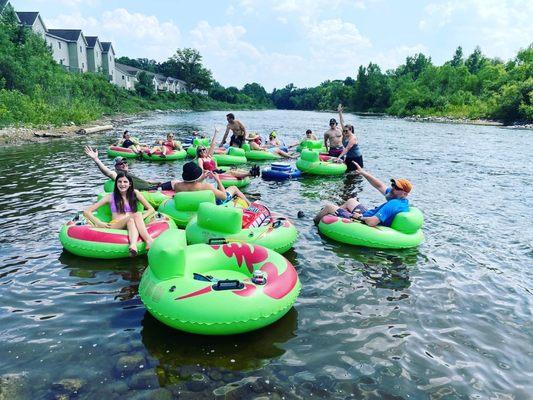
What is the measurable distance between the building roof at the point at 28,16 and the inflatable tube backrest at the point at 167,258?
4529 centimetres

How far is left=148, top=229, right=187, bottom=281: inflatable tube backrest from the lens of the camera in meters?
4.30

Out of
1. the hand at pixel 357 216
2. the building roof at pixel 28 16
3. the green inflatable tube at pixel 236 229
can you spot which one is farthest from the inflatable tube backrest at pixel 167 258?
the building roof at pixel 28 16

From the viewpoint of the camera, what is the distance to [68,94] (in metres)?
28.3

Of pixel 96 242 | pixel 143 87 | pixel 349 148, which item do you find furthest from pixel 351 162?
pixel 143 87

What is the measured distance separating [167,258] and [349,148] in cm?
891

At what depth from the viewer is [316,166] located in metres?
12.5

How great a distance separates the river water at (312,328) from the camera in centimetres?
367

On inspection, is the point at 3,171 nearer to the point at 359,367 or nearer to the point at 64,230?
the point at 64,230

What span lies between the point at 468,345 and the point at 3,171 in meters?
12.8

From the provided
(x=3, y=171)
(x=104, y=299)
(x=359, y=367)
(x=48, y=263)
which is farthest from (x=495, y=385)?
(x=3, y=171)

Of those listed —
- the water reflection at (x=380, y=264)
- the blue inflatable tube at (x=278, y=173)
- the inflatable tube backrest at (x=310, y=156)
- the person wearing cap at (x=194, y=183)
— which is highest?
the person wearing cap at (x=194, y=183)

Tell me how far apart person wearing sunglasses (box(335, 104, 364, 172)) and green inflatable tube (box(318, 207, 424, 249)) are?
5.40 m

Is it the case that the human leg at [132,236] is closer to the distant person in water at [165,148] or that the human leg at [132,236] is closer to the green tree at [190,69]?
the distant person in water at [165,148]

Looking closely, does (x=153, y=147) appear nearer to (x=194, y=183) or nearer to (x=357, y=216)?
(x=194, y=183)
